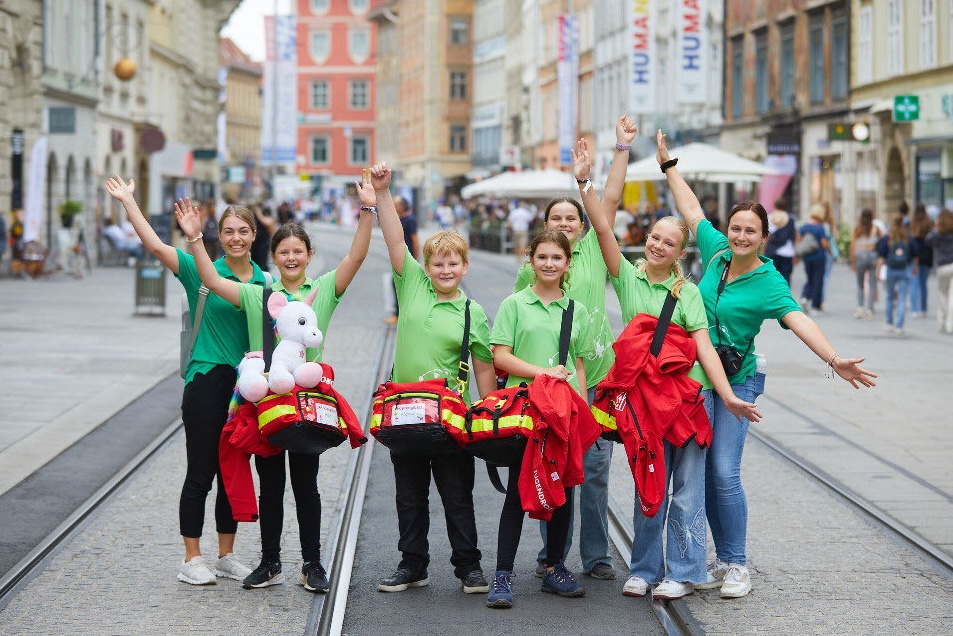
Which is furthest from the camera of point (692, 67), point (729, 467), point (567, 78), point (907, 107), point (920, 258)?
point (567, 78)

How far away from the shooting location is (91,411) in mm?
13102

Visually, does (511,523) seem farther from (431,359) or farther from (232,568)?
(232,568)

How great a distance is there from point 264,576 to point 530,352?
5.16 ft

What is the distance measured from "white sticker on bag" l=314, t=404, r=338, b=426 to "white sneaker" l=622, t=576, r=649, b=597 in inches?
56.4

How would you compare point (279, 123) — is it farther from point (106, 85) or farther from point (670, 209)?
point (670, 209)

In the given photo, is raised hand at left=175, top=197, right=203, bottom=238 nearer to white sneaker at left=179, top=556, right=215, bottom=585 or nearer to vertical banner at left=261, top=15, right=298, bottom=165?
white sneaker at left=179, top=556, right=215, bottom=585

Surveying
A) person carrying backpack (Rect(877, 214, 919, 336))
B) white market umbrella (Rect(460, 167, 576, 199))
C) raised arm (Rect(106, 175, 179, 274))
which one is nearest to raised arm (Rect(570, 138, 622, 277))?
raised arm (Rect(106, 175, 179, 274))

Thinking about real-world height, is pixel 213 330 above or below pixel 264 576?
above

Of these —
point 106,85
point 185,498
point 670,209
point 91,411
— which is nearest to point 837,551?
point 185,498

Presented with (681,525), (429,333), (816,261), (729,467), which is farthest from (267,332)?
(816,261)

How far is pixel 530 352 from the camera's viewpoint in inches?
268

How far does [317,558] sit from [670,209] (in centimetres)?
3353

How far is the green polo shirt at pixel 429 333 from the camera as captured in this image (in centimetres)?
692

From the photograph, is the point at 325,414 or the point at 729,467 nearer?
the point at 325,414
